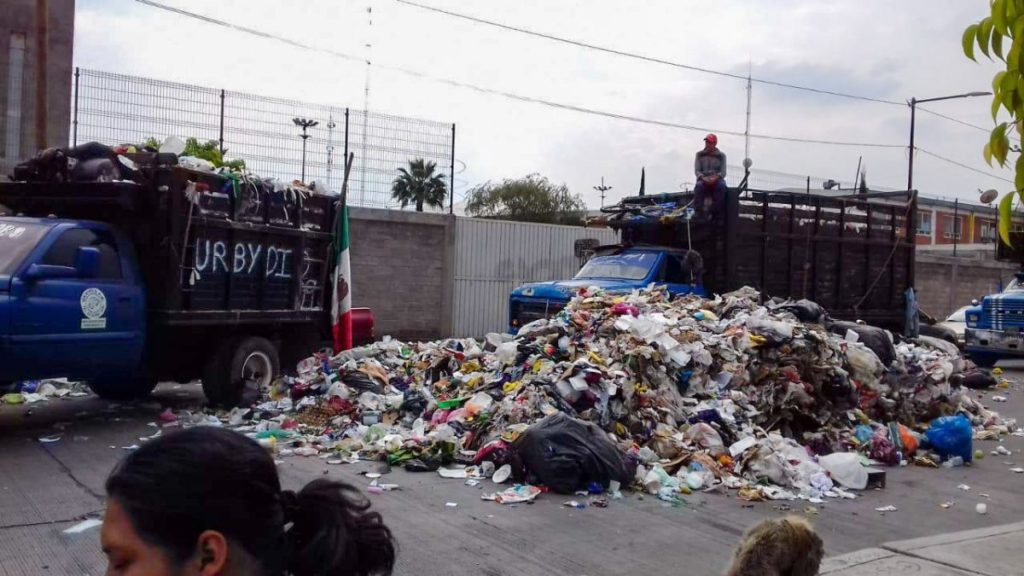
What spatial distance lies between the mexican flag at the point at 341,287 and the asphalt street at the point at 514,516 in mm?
2899

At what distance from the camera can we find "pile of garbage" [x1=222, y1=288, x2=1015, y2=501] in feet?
25.5

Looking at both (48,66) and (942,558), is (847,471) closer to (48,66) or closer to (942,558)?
(942,558)

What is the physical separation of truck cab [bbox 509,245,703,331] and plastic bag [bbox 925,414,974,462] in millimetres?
4982

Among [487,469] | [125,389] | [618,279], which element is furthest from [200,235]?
[618,279]

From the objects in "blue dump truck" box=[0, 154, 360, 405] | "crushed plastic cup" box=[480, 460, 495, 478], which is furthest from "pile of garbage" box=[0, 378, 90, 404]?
"crushed plastic cup" box=[480, 460, 495, 478]

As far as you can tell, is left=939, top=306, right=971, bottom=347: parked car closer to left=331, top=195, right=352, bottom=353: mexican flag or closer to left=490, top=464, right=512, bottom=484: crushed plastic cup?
left=331, top=195, right=352, bottom=353: mexican flag

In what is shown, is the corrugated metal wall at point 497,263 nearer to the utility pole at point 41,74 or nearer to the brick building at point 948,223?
the utility pole at point 41,74

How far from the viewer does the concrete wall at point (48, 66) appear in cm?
1648

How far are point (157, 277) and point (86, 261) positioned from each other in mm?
905

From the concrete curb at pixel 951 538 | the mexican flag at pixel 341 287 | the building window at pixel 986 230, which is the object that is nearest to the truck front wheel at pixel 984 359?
the concrete curb at pixel 951 538

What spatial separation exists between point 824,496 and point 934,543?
1.49m

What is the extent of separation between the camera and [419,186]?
2278 centimetres

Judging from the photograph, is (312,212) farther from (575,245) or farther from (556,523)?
(575,245)

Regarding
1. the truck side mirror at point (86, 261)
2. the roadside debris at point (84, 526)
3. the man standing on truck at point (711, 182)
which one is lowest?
the roadside debris at point (84, 526)
